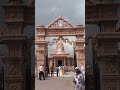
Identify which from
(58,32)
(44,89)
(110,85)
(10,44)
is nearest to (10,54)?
(10,44)

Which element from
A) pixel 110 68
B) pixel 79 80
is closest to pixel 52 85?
pixel 79 80

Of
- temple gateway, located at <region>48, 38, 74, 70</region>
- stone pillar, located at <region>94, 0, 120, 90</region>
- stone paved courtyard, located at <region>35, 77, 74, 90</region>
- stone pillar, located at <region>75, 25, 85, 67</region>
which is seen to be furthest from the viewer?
temple gateway, located at <region>48, 38, 74, 70</region>

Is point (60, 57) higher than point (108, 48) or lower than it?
lower

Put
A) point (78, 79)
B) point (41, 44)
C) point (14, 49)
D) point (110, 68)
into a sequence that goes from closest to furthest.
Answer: point (110, 68) → point (14, 49) → point (78, 79) → point (41, 44)

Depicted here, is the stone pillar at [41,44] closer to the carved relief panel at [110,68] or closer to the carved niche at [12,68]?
the carved niche at [12,68]

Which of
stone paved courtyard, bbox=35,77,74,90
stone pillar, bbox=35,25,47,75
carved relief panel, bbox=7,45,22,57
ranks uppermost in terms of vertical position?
stone pillar, bbox=35,25,47,75

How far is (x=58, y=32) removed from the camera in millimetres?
23828

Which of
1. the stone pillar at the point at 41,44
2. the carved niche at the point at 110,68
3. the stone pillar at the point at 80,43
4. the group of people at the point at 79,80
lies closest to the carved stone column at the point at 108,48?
the carved niche at the point at 110,68

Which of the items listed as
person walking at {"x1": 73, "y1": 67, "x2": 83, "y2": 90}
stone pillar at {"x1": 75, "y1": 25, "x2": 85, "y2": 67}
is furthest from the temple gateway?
person walking at {"x1": 73, "y1": 67, "x2": 83, "y2": 90}

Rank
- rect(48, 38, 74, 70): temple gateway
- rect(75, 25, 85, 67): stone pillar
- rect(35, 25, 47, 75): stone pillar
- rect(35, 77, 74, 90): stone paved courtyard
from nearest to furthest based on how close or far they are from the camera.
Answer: rect(35, 77, 74, 90): stone paved courtyard
rect(35, 25, 47, 75): stone pillar
rect(75, 25, 85, 67): stone pillar
rect(48, 38, 74, 70): temple gateway

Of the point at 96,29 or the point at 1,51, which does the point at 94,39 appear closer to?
the point at 96,29

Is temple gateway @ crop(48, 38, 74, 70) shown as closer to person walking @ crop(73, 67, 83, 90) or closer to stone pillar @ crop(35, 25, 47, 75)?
stone pillar @ crop(35, 25, 47, 75)

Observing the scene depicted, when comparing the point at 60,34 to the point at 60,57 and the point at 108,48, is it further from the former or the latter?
the point at 108,48

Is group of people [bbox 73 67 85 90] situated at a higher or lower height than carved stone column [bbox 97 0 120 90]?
lower
